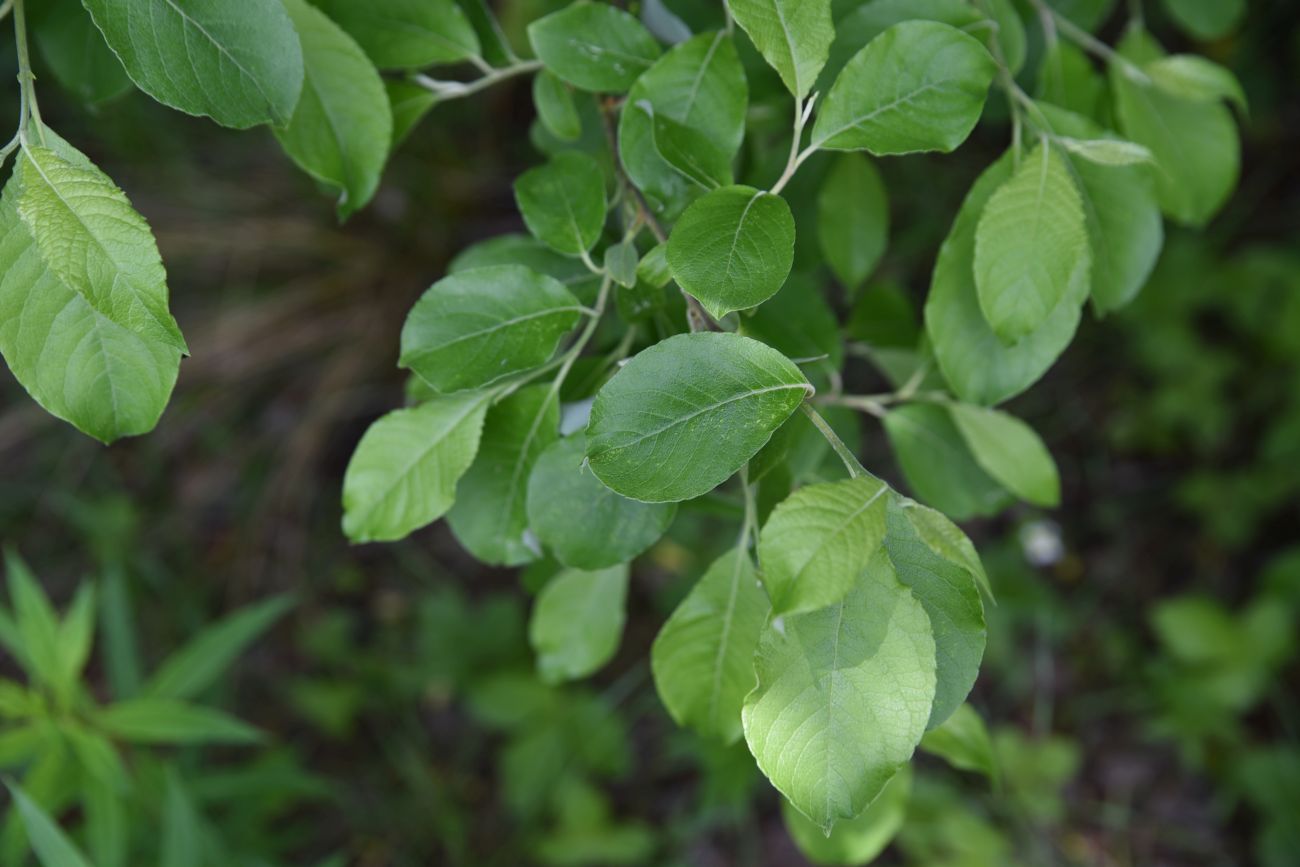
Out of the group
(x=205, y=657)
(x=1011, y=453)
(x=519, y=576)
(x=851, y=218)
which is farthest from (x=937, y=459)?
(x=519, y=576)

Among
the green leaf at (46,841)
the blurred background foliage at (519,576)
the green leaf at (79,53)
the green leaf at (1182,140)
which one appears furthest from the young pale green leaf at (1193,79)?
the green leaf at (46,841)

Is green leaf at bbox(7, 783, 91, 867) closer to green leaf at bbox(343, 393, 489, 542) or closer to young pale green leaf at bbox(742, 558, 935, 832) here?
green leaf at bbox(343, 393, 489, 542)

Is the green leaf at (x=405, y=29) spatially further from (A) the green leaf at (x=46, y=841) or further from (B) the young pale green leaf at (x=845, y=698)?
(A) the green leaf at (x=46, y=841)

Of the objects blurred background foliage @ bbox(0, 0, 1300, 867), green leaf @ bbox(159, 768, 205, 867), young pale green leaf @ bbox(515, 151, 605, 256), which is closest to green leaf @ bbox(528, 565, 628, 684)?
young pale green leaf @ bbox(515, 151, 605, 256)

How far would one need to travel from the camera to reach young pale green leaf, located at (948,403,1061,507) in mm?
701

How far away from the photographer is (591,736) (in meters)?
1.75

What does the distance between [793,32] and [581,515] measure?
0.29 meters

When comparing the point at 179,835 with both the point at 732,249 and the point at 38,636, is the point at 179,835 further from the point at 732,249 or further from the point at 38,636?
the point at 732,249

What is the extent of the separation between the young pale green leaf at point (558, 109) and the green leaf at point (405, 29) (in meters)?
0.05

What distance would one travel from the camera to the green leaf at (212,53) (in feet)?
1.59

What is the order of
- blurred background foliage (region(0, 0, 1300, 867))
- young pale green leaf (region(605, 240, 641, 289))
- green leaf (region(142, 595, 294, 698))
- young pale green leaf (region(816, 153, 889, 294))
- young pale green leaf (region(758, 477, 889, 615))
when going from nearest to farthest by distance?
young pale green leaf (region(758, 477, 889, 615)) → young pale green leaf (region(605, 240, 641, 289)) → young pale green leaf (region(816, 153, 889, 294)) → green leaf (region(142, 595, 294, 698)) → blurred background foliage (region(0, 0, 1300, 867))

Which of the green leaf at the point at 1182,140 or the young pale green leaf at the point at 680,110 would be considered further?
the green leaf at the point at 1182,140

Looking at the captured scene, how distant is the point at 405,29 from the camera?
2.10 ft

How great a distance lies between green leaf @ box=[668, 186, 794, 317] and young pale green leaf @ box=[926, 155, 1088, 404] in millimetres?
150
